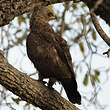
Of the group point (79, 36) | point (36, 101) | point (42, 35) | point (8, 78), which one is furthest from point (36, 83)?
point (79, 36)

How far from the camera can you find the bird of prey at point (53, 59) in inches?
147

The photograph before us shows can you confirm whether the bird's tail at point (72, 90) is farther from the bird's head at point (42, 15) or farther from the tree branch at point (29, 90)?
the bird's head at point (42, 15)

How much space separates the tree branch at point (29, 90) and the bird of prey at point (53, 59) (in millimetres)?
189


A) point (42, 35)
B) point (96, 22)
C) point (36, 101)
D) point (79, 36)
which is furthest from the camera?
point (79, 36)

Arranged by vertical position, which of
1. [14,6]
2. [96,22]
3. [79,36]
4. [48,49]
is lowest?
[79,36]

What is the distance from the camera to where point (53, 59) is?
3771 millimetres

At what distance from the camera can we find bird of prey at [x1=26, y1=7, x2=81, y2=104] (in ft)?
12.3

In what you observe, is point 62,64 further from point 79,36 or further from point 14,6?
point 79,36

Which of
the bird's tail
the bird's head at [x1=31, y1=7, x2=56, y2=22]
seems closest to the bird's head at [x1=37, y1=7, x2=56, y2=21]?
the bird's head at [x1=31, y1=7, x2=56, y2=22]

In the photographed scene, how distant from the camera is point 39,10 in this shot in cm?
480

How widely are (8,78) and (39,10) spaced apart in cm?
186

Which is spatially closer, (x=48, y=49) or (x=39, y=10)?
(x=48, y=49)

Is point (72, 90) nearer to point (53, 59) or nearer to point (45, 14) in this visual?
point (53, 59)

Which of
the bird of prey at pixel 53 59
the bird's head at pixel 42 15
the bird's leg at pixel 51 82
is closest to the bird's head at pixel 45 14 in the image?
the bird's head at pixel 42 15
